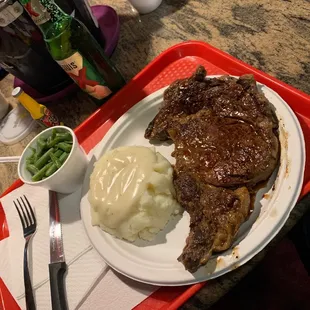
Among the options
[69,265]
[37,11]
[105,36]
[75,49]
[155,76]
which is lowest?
[69,265]

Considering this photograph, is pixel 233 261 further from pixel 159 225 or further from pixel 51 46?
pixel 51 46

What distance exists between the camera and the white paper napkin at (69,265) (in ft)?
4.60

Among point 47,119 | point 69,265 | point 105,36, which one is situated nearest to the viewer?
point 69,265

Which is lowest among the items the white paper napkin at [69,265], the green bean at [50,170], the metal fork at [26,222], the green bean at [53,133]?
the white paper napkin at [69,265]

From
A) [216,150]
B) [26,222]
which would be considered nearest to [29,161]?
[26,222]

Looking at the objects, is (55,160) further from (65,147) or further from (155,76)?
(155,76)

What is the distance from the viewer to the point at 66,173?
5.36ft

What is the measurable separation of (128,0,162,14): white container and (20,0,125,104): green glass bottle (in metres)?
0.57

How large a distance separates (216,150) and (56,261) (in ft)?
2.66

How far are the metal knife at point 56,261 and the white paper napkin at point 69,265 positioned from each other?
0.02 metres

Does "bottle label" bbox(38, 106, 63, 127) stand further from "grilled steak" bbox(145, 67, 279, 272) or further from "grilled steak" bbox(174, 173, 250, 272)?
"grilled steak" bbox(174, 173, 250, 272)

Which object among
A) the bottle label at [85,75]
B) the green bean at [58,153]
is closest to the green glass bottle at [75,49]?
the bottle label at [85,75]

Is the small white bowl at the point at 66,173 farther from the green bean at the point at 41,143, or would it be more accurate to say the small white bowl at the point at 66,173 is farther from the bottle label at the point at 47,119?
the bottle label at the point at 47,119

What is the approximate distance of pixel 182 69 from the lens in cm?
192
